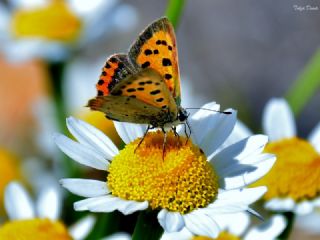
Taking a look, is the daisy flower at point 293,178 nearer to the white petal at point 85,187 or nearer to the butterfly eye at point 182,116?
the butterfly eye at point 182,116

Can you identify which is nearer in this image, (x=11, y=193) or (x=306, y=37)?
(x=11, y=193)

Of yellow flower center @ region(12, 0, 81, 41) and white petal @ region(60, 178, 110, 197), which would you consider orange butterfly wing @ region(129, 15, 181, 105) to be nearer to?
white petal @ region(60, 178, 110, 197)

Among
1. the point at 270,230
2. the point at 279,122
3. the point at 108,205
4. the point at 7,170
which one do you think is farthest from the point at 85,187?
the point at 7,170

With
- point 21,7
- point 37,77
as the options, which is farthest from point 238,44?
point 21,7

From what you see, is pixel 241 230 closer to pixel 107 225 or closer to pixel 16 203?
pixel 107 225

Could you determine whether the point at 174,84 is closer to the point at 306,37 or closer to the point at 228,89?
the point at 228,89
